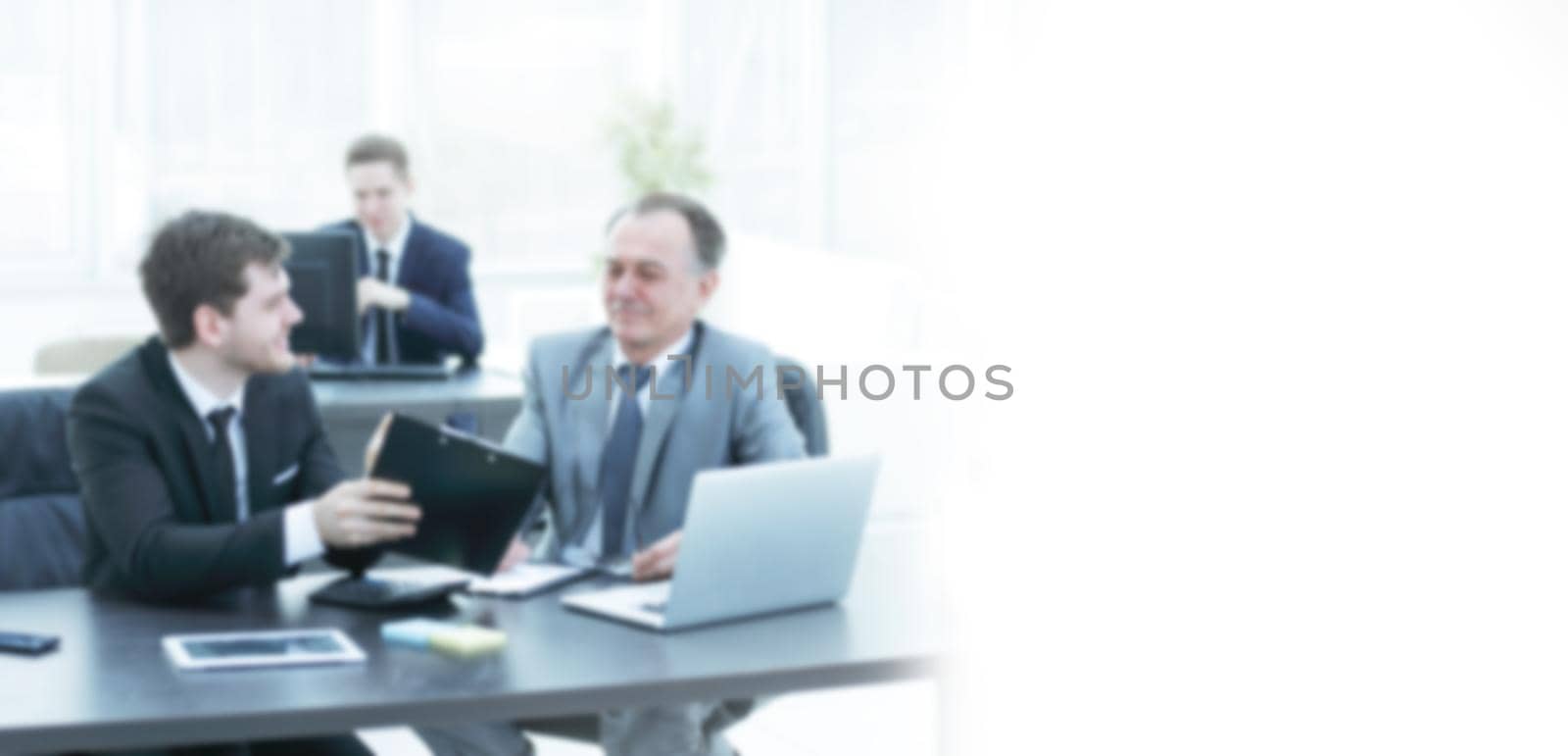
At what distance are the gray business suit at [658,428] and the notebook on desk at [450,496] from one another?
1.68 feet

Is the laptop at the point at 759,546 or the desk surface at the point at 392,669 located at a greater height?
the laptop at the point at 759,546

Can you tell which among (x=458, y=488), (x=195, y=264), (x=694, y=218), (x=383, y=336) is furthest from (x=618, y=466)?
(x=383, y=336)

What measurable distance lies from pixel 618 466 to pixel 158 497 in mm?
815

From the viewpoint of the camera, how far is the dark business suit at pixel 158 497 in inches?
118

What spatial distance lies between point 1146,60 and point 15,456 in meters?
1.90

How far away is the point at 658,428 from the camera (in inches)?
138

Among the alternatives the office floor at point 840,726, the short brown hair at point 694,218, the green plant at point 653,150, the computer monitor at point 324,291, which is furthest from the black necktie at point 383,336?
the green plant at point 653,150

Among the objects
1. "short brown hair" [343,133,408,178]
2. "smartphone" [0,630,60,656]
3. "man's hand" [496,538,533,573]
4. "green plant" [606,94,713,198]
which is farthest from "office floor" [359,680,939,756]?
"green plant" [606,94,713,198]

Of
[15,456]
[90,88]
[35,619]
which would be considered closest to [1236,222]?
[35,619]

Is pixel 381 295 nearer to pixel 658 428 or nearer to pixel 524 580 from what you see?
pixel 658 428

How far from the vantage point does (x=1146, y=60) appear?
245cm

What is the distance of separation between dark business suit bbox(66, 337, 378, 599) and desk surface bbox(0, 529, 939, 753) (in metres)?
0.05

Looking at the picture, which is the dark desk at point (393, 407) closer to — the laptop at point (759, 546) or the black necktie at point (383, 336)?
the black necktie at point (383, 336)

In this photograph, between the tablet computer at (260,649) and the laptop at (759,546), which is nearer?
the tablet computer at (260,649)
